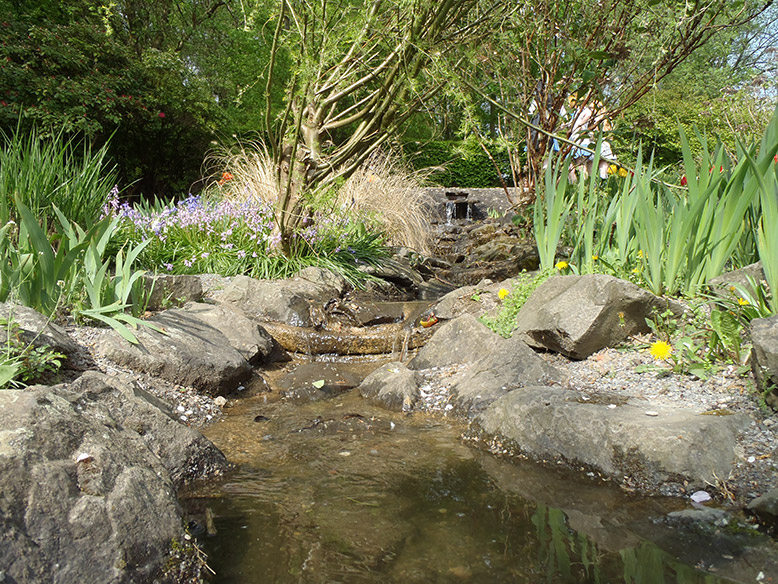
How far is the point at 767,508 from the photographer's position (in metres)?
1.85

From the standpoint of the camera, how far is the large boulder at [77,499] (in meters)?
1.41

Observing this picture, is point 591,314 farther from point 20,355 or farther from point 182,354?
point 20,355

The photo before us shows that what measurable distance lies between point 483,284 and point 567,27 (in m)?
2.74

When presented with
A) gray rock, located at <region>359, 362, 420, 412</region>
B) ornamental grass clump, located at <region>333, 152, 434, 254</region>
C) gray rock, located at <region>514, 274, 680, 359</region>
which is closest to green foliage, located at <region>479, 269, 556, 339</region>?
gray rock, located at <region>514, 274, 680, 359</region>

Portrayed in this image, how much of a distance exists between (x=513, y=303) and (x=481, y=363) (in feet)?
2.80

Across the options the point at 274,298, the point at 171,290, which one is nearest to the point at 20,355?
the point at 171,290

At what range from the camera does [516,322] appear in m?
3.99

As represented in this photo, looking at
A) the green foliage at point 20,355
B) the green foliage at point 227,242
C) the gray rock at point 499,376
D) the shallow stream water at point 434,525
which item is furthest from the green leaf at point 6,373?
the green foliage at point 227,242

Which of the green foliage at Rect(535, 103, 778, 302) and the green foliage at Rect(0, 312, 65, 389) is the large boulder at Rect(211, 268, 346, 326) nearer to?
the green foliage at Rect(535, 103, 778, 302)

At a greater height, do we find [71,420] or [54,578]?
[71,420]

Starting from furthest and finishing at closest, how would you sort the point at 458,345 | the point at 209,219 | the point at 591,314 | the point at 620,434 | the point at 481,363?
the point at 209,219 < the point at 458,345 < the point at 481,363 < the point at 591,314 < the point at 620,434

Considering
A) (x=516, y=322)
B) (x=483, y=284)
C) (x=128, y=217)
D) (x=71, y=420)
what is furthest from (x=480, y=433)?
(x=128, y=217)

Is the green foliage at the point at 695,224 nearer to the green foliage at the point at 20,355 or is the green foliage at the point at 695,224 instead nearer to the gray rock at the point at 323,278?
the gray rock at the point at 323,278

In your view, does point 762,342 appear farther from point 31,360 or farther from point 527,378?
point 31,360
